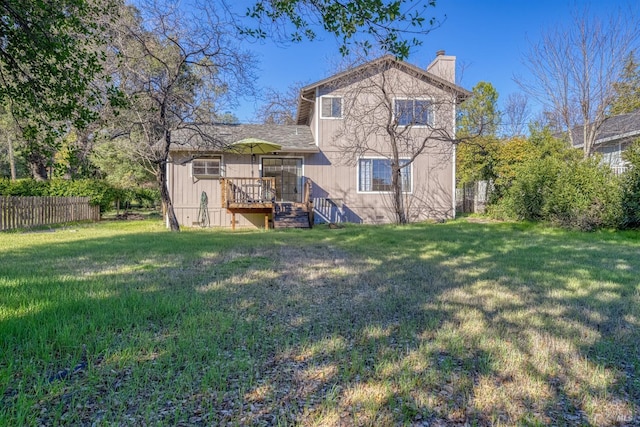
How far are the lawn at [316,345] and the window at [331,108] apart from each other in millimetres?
9936

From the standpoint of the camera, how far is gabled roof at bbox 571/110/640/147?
1566 cm

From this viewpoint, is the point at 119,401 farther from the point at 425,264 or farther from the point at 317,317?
the point at 425,264

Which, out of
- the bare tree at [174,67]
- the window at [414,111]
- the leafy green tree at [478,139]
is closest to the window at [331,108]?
the window at [414,111]

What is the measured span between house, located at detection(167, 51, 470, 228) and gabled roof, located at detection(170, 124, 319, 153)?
0.16ft

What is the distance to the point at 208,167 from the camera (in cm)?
1384

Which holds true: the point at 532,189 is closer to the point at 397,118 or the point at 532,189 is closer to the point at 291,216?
the point at 397,118

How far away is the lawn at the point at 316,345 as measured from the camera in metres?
1.89

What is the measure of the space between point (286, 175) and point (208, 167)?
2.97 metres

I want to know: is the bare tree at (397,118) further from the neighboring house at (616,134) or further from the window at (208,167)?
the neighboring house at (616,134)

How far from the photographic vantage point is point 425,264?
5.74m

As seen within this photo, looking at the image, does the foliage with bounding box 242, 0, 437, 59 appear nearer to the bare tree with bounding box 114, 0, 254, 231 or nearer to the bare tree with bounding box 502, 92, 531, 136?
the bare tree with bounding box 114, 0, 254, 231

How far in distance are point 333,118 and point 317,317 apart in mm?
11864

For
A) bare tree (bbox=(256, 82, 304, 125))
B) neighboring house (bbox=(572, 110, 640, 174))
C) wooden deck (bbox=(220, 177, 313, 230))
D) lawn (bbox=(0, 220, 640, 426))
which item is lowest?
lawn (bbox=(0, 220, 640, 426))

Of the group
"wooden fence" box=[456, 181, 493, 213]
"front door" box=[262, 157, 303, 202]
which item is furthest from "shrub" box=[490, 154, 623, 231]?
"front door" box=[262, 157, 303, 202]
